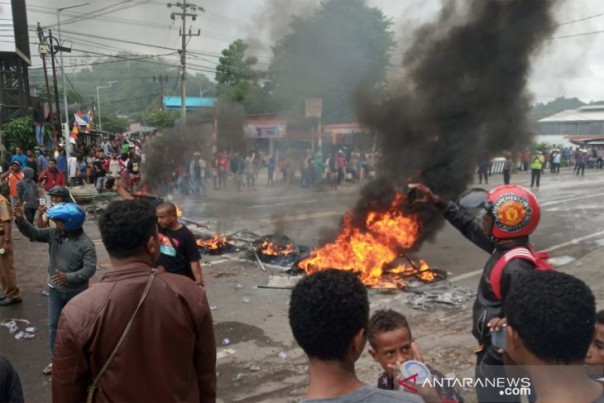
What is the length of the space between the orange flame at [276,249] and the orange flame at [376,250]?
874 mm

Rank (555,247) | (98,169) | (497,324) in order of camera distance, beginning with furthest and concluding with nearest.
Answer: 1. (98,169)
2. (555,247)
3. (497,324)

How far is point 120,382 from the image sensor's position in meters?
1.96

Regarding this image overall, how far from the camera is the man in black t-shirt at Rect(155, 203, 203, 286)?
4367 mm

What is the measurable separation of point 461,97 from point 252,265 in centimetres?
473

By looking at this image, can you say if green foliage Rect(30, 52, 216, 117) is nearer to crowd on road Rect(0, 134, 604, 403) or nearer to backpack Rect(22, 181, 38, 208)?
backpack Rect(22, 181, 38, 208)

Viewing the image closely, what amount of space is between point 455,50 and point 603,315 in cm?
737

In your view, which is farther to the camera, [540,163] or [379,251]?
[540,163]

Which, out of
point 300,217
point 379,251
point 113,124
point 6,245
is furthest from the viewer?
point 113,124

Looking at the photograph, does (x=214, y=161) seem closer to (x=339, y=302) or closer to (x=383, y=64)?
(x=383, y=64)

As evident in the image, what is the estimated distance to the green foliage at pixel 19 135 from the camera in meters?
19.7

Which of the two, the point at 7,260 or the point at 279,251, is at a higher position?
the point at 7,260

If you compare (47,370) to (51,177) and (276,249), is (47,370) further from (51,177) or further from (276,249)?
(51,177)

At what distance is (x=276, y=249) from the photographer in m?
8.60

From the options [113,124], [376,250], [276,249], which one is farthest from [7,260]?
[113,124]
